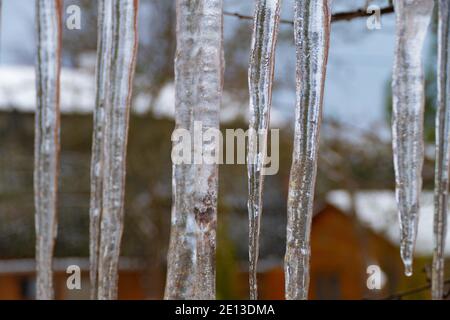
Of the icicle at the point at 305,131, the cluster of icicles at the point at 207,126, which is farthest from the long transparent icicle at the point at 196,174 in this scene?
the icicle at the point at 305,131

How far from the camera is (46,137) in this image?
1.52m

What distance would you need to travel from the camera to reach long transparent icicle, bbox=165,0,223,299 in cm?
123

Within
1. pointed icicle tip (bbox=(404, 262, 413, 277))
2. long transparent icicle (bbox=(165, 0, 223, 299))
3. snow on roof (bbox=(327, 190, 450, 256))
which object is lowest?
snow on roof (bbox=(327, 190, 450, 256))

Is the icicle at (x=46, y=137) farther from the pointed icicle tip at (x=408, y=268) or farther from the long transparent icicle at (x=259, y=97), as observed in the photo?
the pointed icicle tip at (x=408, y=268)

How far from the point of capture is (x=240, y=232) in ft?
25.3

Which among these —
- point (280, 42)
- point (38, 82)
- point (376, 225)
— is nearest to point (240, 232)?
point (376, 225)

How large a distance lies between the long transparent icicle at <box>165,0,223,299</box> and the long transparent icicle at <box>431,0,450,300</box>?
45cm

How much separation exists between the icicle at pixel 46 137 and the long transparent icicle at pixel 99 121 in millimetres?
93

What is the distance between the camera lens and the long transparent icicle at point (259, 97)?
4.13 feet

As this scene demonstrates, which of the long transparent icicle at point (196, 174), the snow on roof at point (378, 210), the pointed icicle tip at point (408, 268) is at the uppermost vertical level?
the long transparent icicle at point (196, 174)

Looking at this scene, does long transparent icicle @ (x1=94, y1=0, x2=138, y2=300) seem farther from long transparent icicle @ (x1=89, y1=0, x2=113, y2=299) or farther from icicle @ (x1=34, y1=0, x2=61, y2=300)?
icicle @ (x1=34, y1=0, x2=61, y2=300)

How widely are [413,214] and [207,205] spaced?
15.2 inches

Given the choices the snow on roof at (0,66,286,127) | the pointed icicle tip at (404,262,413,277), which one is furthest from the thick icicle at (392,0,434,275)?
the snow on roof at (0,66,286,127)

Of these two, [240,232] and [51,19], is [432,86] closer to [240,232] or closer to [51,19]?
[51,19]
